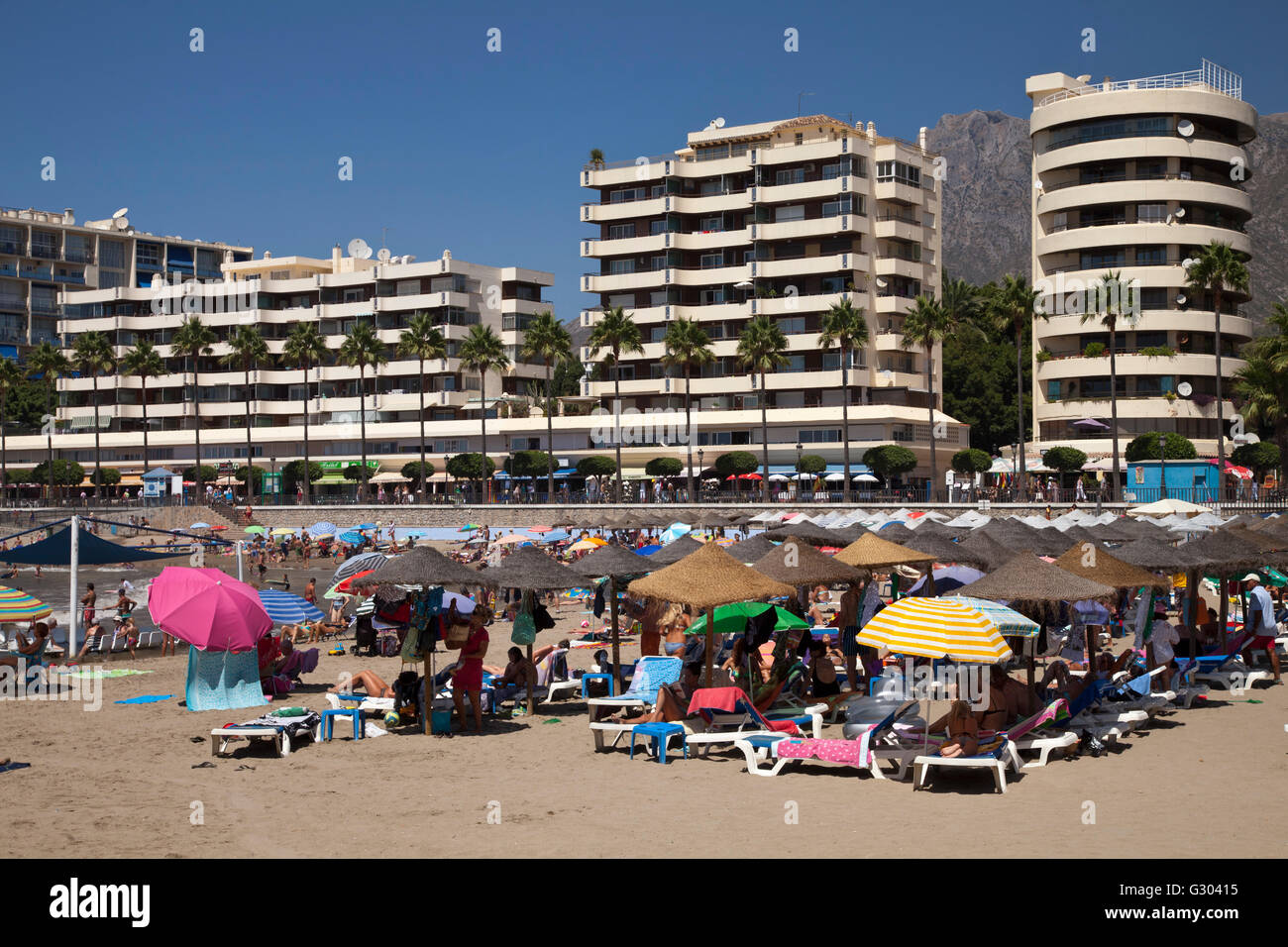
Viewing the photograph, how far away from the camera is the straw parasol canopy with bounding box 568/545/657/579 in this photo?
17047 millimetres

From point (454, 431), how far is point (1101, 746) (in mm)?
75508

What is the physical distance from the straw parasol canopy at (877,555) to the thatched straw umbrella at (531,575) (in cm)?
457

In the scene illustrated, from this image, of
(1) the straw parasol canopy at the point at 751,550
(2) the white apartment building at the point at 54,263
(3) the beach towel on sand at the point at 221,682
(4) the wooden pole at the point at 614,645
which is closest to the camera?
(3) the beach towel on sand at the point at 221,682

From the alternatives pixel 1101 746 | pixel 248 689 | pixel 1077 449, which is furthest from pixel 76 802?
pixel 1077 449

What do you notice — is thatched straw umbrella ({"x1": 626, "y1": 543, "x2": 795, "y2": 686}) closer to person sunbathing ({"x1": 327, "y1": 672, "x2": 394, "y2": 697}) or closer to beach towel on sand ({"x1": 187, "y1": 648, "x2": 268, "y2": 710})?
person sunbathing ({"x1": 327, "y1": 672, "x2": 394, "y2": 697})

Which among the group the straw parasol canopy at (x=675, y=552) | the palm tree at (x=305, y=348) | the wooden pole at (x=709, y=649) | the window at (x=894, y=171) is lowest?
the wooden pole at (x=709, y=649)

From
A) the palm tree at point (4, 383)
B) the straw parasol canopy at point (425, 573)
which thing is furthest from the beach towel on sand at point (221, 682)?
the palm tree at point (4, 383)

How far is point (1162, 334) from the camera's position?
74.1 m

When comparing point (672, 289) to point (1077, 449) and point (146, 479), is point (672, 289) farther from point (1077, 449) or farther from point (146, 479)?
point (146, 479)

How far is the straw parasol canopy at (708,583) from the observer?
1466 cm

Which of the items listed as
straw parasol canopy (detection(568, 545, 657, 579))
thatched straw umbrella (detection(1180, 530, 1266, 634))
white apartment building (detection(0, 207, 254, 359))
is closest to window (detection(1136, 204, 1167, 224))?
thatched straw umbrella (detection(1180, 530, 1266, 634))

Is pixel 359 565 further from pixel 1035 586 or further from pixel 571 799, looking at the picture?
pixel 1035 586

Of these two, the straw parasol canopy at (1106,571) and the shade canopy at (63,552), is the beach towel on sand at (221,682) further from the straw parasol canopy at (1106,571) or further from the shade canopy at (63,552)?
the straw parasol canopy at (1106,571)

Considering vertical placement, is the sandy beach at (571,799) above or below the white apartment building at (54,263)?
below
